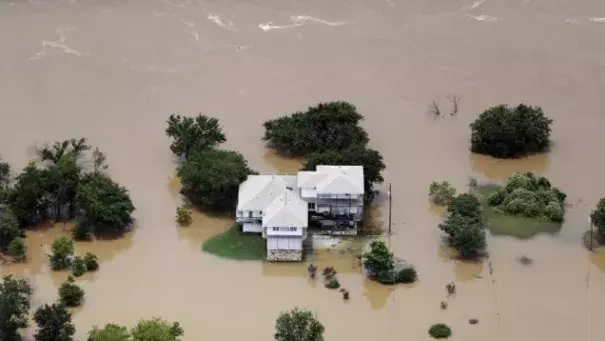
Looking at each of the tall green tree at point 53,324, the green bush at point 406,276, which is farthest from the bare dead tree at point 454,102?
the tall green tree at point 53,324

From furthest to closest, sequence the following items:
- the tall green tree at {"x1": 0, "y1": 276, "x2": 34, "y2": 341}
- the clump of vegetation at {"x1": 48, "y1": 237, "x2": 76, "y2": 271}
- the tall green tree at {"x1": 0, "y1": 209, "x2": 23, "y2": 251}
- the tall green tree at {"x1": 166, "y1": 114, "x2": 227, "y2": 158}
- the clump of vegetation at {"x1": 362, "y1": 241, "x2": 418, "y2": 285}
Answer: the tall green tree at {"x1": 166, "y1": 114, "x2": 227, "y2": 158}
the tall green tree at {"x1": 0, "y1": 209, "x2": 23, "y2": 251}
the clump of vegetation at {"x1": 48, "y1": 237, "x2": 76, "y2": 271}
the clump of vegetation at {"x1": 362, "y1": 241, "x2": 418, "y2": 285}
the tall green tree at {"x1": 0, "y1": 276, "x2": 34, "y2": 341}

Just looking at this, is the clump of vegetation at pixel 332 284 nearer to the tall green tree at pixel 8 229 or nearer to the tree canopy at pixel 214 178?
the tree canopy at pixel 214 178

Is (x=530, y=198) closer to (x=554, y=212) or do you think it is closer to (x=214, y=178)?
(x=554, y=212)

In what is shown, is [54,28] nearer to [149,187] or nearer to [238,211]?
[149,187]

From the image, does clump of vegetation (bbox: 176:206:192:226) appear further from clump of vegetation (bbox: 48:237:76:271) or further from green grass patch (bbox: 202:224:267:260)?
clump of vegetation (bbox: 48:237:76:271)

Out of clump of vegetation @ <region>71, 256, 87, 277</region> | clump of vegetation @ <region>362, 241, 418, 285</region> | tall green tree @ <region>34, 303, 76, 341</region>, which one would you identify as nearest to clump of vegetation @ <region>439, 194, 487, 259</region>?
clump of vegetation @ <region>362, 241, 418, 285</region>
